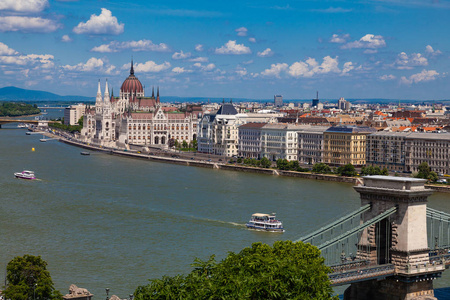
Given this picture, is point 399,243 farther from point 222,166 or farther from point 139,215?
point 222,166

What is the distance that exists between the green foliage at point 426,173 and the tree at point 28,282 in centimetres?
2665

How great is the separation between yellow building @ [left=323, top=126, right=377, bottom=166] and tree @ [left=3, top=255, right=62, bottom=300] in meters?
32.7

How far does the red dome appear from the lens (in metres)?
86.8

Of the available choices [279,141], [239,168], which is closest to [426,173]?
[239,168]

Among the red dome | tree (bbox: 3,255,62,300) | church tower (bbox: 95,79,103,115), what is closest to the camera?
tree (bbox: 3,255,62,300)

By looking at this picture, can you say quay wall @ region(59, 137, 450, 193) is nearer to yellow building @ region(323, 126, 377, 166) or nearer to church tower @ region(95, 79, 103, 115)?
yellow building @ region(323, 126, 377, 166)

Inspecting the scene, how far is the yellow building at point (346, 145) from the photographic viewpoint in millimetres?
45375

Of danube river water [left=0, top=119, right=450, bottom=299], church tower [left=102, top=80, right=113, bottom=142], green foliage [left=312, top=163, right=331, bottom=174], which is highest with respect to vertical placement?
church tower [left=102, top=80, right=113, bottom=142]

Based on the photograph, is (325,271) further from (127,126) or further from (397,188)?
(127,126)

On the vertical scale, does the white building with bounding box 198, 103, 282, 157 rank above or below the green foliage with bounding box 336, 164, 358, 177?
above

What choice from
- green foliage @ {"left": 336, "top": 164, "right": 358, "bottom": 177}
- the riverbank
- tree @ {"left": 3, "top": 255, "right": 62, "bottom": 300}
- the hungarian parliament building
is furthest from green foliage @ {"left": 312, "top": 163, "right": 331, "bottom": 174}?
tree @ {"left": 3, "top": 255, "right": 62, "bottom": 300}

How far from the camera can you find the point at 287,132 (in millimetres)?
50375

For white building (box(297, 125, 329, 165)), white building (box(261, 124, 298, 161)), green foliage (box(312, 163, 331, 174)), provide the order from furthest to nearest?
white building (box(261, 124, 298, 161))
white building (box(297, 125, 329, 165))
green foliage (box(312, 163, 331, 174))

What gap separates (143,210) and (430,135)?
20.6 meters
